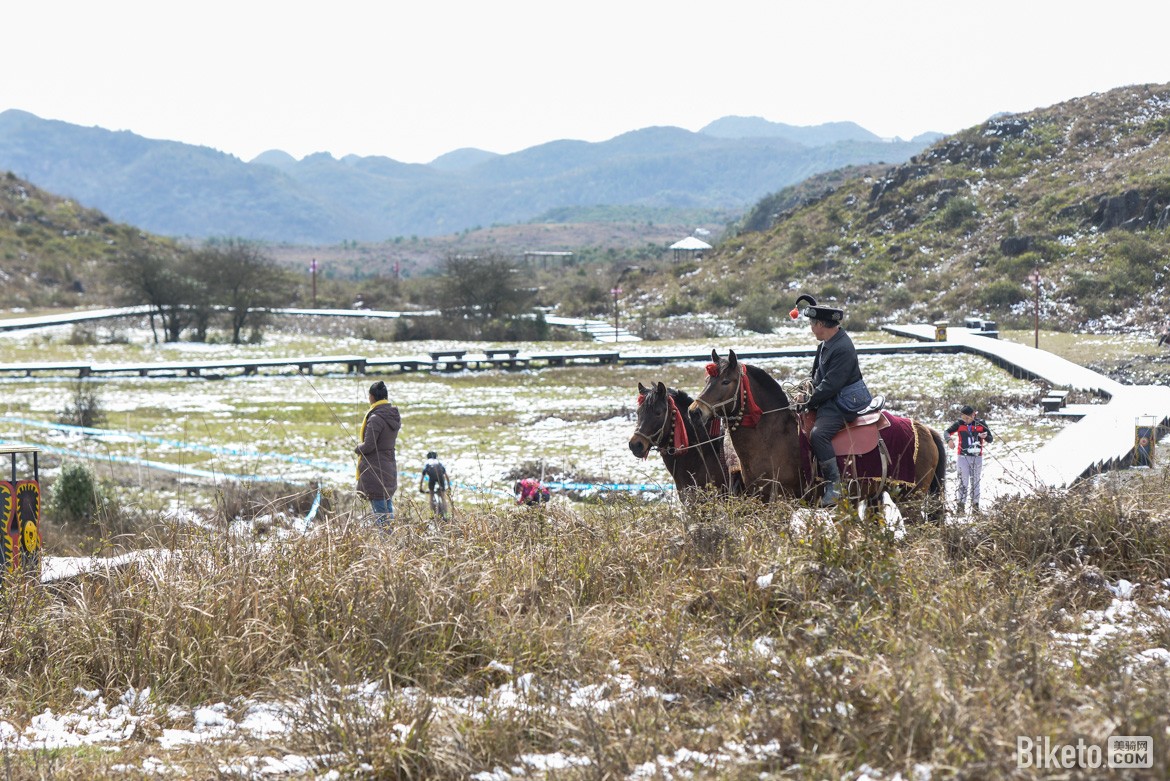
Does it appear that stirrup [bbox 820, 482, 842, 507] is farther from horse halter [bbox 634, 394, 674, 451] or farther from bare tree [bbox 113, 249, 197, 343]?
bare tree [bbox 113, 249, 197, 343]

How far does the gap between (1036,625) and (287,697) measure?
343 cm

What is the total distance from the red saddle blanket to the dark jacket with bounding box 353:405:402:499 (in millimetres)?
3724

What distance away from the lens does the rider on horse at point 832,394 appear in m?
7.70

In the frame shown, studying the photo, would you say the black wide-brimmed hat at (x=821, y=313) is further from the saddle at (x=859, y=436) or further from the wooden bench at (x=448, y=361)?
the wooden bench at (x=448, y=361)

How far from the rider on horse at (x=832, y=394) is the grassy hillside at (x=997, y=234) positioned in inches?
1510

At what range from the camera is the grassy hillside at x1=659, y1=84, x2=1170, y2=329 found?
49125 millimetres

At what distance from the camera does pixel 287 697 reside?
15.9ft

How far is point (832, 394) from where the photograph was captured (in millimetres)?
7734

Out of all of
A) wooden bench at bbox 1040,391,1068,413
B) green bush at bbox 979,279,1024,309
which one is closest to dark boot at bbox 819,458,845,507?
wooden bench at bbox 1040,391,1068,413

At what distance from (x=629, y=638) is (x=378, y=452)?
4868 mm

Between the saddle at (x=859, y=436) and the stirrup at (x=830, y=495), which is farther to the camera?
the saddle at (x=859, y=436)

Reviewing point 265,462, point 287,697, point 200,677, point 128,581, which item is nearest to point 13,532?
point 128,581

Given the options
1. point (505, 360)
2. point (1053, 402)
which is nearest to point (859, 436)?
point (1053, 402)

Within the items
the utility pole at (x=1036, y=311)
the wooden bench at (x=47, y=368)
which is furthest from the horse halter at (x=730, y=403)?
the wooden bench at (x=47, y=368)
